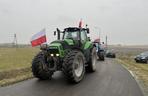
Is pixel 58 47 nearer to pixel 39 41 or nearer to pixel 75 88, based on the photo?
pixel 39 41

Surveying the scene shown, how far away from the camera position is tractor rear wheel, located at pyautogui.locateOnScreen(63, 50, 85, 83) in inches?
474

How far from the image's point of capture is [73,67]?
1220 centimetres

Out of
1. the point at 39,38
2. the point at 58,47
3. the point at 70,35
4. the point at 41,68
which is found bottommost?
the point at 41,68

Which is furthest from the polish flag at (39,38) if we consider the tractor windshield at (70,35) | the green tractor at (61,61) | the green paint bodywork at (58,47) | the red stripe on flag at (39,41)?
the tractor windshield at (70,35)

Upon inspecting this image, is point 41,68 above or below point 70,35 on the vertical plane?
below

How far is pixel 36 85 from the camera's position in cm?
1168

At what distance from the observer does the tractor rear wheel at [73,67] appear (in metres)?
12.0

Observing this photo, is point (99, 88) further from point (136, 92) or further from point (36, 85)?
point (36, 85)

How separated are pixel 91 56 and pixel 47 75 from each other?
3.95 meters

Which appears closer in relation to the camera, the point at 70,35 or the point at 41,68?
the point at 41,68

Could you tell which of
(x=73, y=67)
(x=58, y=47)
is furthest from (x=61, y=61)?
(x=73, y=67)

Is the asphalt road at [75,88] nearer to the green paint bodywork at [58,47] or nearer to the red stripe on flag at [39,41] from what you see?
the green paint bodywork at [58,47]

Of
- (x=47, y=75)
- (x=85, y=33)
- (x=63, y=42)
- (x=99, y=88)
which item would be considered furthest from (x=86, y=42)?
(x=99, y=88)

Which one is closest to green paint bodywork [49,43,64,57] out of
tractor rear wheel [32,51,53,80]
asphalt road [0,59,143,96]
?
tractor rear wheel [32,51,53,80]
